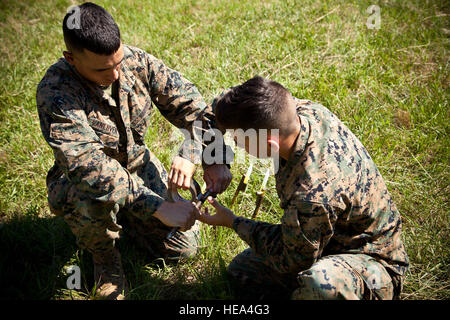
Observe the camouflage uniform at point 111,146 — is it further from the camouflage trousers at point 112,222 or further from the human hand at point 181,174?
the human hand at point 181,174

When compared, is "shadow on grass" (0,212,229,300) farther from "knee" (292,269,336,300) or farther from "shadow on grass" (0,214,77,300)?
"knee" (292,269,336,300)

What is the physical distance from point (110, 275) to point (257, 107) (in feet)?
6.11

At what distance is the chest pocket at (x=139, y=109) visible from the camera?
10.0 feet

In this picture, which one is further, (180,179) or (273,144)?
(180,179)

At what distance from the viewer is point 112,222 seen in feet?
9.25

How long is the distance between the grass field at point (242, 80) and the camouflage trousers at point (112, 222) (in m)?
0.14

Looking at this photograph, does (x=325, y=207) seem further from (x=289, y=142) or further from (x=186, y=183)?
(x=186, y=183)

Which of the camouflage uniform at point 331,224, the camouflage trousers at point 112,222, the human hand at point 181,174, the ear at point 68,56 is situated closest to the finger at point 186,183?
the human hand at point 181,174

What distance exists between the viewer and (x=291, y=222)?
2178 millimetres

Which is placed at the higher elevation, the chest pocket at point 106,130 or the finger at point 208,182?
the chest pocket at point 106,130

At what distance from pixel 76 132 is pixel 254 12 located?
4323 mm

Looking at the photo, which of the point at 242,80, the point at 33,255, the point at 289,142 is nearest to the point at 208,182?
the point at 289,142

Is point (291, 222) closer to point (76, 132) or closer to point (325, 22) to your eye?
point (76, 132)
